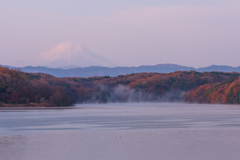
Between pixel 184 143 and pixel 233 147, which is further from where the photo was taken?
pixel 184 143

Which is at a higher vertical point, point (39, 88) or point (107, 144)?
point (39, 88)

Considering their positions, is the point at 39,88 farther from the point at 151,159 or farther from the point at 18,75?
the point at 151,159

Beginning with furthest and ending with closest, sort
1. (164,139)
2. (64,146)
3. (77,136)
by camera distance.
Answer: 1. (77,136)
2. (164,139)
3. (64,146)

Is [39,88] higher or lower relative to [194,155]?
higher

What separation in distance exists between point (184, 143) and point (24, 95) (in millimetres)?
71858

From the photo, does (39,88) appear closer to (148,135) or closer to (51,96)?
(51,96)

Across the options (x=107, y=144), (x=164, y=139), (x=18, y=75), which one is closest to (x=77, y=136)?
(x=107, y=144)

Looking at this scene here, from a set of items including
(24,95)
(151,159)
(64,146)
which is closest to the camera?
(151,159)

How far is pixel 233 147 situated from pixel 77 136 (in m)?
11.6

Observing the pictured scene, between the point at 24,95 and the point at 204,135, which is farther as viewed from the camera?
the point at 24,95

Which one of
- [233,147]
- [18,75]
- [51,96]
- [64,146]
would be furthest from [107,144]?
[18,75]

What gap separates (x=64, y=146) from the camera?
78.7 ft

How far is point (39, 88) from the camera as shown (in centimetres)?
9412

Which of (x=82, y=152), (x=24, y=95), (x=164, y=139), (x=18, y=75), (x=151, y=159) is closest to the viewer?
(x=151, y=159)
